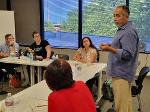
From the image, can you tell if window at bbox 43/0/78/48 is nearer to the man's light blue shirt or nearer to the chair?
the chair

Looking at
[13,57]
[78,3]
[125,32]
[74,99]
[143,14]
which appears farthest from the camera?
[78,3]

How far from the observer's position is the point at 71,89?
6.03 ft

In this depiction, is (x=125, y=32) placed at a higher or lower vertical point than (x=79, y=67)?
higher

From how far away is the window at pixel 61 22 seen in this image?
7098 mm

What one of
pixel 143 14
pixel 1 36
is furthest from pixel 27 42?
pixel 143 14

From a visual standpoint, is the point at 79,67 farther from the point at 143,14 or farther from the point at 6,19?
the point at 6,19

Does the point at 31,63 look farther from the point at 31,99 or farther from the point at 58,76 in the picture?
the point at 58,76

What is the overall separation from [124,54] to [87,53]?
2.45m

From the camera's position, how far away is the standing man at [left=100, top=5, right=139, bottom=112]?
285cm

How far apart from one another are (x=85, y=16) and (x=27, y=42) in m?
1.82

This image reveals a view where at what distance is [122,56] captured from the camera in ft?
9.36

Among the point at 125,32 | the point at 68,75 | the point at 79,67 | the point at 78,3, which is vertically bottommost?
the point at 79,67

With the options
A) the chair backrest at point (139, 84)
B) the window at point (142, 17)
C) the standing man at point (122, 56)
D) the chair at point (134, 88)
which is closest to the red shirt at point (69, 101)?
the standing man at point (122, 56)

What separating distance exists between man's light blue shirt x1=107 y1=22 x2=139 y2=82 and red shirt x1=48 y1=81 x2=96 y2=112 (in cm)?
109
